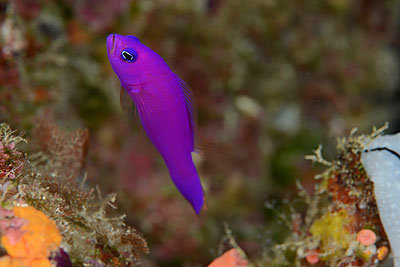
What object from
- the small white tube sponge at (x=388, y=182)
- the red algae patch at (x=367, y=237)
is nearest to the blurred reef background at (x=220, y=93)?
the red algae patch at (x=367, y=237)

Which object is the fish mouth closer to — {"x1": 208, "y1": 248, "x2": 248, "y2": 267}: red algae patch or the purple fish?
the purple fish

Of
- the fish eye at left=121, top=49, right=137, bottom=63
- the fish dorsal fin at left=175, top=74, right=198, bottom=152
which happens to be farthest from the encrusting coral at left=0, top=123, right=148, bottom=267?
the fish eye at left=121, top=49, right=137, bottom=63

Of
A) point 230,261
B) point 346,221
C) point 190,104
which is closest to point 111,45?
point 190,104

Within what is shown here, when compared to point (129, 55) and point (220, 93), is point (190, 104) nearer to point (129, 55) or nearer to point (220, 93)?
point (129, 55)

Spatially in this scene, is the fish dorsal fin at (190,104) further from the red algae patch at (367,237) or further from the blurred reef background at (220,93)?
the red algae patch at (367,237)

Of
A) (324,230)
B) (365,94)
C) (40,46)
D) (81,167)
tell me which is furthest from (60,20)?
(365,94)

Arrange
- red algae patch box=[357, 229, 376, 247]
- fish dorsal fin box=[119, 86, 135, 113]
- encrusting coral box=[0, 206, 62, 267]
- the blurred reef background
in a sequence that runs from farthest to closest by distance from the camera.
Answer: the blurred reef background
red algae patch box=[357, 229, 376, 247]
fish dorsal fin box=[119, 86, 135, 113]
encrusting coral box=[0, 206, 62, 267]
